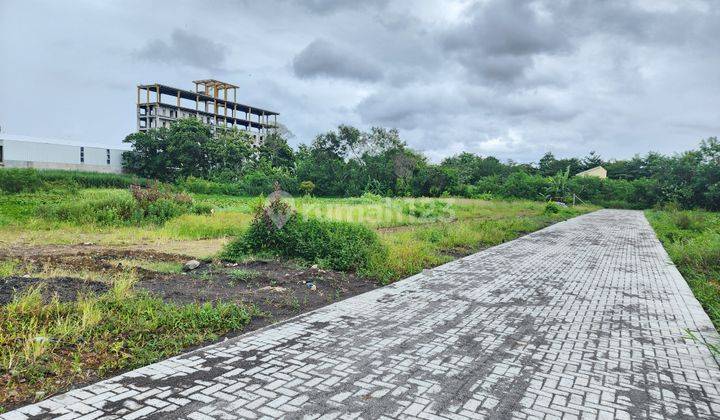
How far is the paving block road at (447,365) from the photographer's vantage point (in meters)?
3.15

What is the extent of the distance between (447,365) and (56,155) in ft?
161

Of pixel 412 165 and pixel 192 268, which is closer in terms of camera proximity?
pixel 192 268

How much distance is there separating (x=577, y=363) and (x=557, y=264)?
5.82 meters

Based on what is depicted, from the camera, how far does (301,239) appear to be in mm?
8508

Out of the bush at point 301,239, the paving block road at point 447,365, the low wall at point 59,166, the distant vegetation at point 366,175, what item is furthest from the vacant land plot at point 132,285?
the low wall at point 59,166

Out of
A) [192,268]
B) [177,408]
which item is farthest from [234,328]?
[192,268]

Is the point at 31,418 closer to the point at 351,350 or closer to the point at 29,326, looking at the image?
the point at 29,326

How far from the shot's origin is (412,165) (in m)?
41.2

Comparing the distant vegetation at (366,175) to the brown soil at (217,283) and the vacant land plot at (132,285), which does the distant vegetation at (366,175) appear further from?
the brown soil at (217,283)

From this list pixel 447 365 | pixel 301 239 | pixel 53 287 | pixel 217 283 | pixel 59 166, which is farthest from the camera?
pixel 59 166

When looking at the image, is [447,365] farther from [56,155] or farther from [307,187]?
[56,155]

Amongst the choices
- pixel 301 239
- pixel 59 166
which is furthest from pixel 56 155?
pixel 301 239

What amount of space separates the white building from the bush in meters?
38.4

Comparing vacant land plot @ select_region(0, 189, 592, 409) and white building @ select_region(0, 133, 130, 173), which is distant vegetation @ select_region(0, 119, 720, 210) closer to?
white building @ select_region(0, 133, 130, 173)
